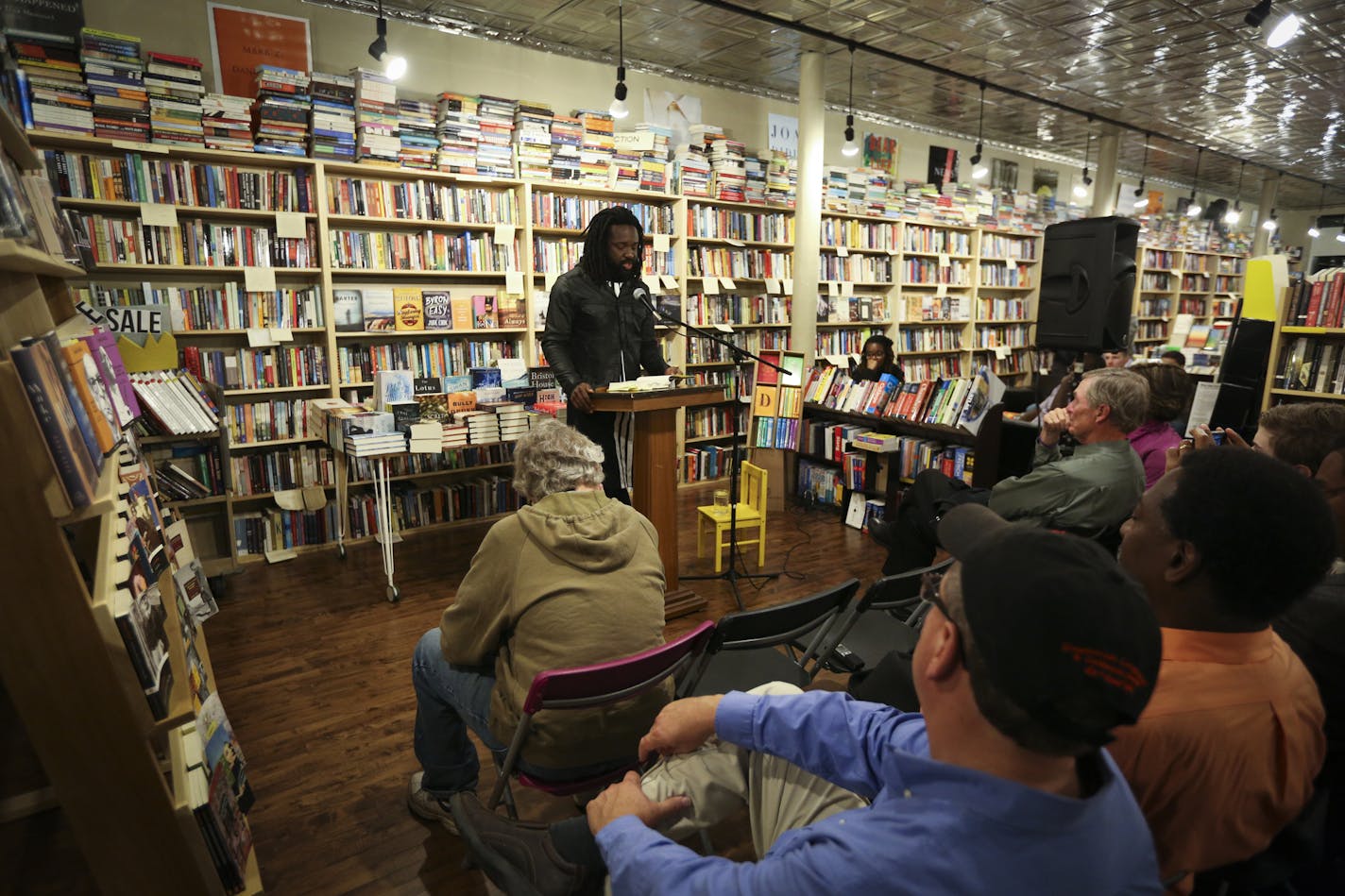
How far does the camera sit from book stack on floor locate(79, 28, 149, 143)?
346 centimetres

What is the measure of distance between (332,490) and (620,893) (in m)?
4.18

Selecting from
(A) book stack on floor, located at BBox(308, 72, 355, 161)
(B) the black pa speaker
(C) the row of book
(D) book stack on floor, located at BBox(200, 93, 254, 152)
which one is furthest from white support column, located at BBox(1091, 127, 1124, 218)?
(D) book stack on floor, located at BBox(200, 93, 254, 152)

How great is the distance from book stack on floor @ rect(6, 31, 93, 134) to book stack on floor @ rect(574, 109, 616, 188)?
2.81 meters

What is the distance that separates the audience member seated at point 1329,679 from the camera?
1.17m

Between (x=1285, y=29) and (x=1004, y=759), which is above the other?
(x=1285, y=29)

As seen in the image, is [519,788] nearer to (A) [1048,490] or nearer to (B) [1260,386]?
(A) [1048,490]

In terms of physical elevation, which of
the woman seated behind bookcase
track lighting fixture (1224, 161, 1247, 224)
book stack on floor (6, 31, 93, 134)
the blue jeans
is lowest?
the blue jeans

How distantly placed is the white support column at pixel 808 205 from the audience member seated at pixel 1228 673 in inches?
169

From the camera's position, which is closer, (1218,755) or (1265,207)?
(1218,755)

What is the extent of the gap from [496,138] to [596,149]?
763 mm

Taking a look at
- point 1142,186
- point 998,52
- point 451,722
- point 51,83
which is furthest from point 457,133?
point 1142,186

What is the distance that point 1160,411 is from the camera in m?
2.89

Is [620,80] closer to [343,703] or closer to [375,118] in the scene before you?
[375,118]

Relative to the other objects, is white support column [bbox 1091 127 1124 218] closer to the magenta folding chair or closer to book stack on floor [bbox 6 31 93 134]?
the magenta folding chair
